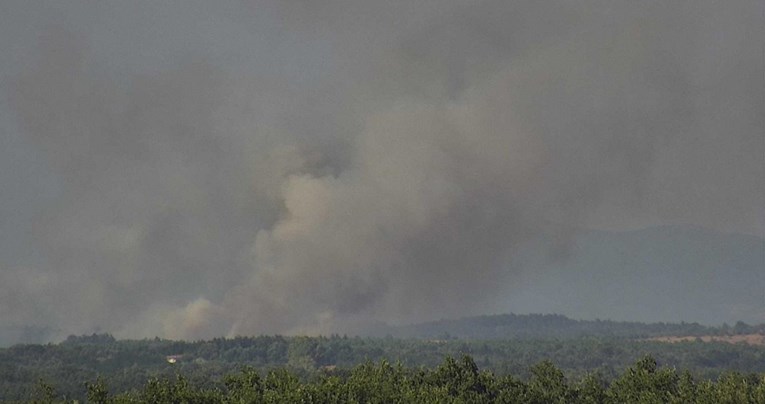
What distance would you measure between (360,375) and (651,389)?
38.1 m

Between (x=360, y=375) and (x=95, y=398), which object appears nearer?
(x=95, y=398)

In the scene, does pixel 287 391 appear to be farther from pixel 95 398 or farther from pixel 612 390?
pixel 612 390

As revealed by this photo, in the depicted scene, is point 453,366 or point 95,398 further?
point 453,366

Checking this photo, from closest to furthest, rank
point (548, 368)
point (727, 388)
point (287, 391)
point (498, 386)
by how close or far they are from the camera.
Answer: point (287, 391)
point (727, 388)
point (498, 386)
point (548, 368)

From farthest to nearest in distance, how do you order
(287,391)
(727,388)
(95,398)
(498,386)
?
(498,386) < (727,388) < (287,391) < (95,398)

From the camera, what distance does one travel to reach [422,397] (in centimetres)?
9150

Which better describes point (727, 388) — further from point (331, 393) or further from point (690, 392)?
point (331, 393)

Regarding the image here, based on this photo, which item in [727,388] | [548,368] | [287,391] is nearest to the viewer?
[287,391]

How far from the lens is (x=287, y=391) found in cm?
9106

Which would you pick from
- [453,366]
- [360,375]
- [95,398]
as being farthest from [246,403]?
[453,366]

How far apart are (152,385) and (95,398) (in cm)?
634

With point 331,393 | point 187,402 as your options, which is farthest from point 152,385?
point 331,393

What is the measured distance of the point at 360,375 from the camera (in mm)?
111625

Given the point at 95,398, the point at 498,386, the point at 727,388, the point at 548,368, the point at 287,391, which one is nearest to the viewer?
the point at 95,398
